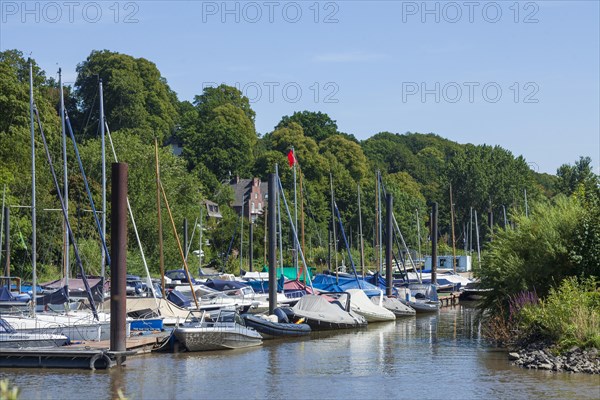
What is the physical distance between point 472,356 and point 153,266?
4036cm

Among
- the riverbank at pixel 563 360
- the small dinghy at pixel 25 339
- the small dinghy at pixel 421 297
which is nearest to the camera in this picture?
the riverbank at pixel 563 360

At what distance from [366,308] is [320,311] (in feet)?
18.9

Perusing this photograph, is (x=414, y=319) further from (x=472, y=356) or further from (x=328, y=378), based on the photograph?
(x=328, y=378)

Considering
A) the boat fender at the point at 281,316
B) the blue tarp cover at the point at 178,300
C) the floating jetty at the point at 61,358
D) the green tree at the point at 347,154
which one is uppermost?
the green tree at the point at 347,154

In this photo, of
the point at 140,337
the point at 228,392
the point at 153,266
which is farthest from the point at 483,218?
the point at 228,392

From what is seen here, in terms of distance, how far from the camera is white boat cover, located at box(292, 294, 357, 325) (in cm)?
4744

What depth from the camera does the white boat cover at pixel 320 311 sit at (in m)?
47.4

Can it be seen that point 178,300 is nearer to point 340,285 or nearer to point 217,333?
point 217,333

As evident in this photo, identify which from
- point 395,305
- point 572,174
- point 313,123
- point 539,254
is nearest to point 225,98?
point 313,123

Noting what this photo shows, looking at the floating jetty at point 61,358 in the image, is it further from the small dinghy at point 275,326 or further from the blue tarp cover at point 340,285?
the blue tarp cover at point 340,285

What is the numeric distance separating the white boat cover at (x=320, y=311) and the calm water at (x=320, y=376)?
5067 mm

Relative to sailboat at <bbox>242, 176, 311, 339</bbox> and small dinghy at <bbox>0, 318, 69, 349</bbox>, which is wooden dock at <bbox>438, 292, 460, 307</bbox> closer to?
sailboat at <bbox>242, 176, 311, 339</bbox>

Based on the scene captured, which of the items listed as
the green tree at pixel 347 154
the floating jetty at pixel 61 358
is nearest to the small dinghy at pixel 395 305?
the floating jetty at pixel 61 358

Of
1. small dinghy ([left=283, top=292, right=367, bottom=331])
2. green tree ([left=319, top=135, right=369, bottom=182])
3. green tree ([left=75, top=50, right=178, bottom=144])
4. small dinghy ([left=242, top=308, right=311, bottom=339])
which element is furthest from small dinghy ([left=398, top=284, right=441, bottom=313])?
green tree ([left=319, top=135, right=369, bottom=182])
